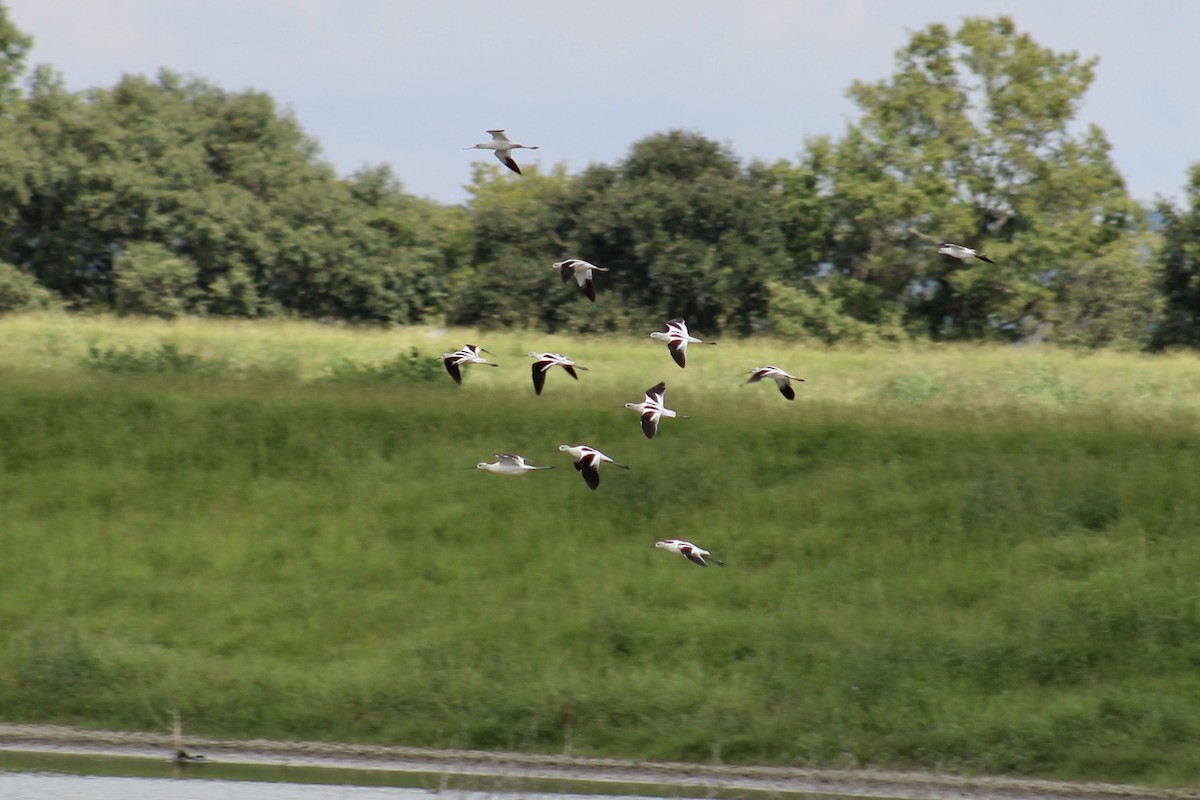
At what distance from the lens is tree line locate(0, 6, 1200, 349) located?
113 ft

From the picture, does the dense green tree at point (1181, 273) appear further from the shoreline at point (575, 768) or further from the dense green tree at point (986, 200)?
the shoreline at point (575, 768)

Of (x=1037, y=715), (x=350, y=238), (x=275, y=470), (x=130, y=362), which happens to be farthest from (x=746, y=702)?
(x=350, y=238)

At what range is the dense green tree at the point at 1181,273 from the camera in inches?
1341

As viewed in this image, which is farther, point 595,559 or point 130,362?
point 130,362

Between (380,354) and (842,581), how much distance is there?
11.7 meters

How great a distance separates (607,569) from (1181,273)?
22349 mm

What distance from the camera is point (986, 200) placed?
118 ft

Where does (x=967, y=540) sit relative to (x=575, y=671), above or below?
above

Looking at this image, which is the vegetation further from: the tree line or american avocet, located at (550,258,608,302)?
american avocet, located at (550,258,608,302)

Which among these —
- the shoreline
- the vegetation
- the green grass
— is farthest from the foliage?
the shoreline

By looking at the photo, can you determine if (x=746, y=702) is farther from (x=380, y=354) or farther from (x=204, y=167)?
(x=204, y=167)

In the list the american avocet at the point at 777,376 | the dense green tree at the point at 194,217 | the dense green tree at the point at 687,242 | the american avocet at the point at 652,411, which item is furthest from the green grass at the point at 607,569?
the dense green tree at the point at 194,217

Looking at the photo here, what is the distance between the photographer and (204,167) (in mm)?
40781

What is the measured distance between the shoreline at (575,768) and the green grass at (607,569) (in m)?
0.14
